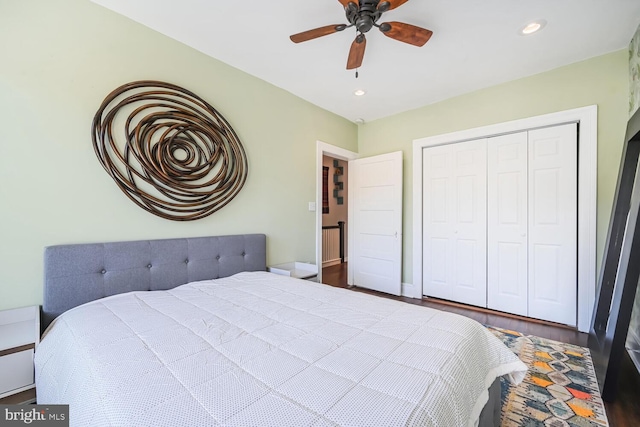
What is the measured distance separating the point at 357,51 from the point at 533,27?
1389 mm

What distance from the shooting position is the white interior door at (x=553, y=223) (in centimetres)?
253

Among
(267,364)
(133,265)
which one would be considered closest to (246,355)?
(267,364)

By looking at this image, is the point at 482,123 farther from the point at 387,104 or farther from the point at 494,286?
the point at 494,286

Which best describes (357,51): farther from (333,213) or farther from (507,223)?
(333,213)

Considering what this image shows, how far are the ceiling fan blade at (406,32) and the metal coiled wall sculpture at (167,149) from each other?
1564 mm

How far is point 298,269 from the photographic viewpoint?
307 centimetres

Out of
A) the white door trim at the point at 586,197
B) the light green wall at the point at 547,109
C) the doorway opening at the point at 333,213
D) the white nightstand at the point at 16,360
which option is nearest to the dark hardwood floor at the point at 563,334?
the white door trim at the point at 586,197

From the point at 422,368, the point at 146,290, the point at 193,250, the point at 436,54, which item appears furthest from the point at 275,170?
the point at 422,368

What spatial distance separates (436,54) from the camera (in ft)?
7.72

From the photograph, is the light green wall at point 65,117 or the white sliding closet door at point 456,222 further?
the white sliding closet door at point 456,222

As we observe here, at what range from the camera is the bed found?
2.35 ft

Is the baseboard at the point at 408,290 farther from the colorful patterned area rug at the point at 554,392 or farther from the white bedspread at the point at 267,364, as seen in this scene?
the white bedspread at the point at 267,364

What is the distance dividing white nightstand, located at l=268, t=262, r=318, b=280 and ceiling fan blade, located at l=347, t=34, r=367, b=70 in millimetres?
1990

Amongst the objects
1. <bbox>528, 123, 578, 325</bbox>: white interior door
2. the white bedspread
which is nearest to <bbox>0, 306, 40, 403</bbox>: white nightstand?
the white bedspread
